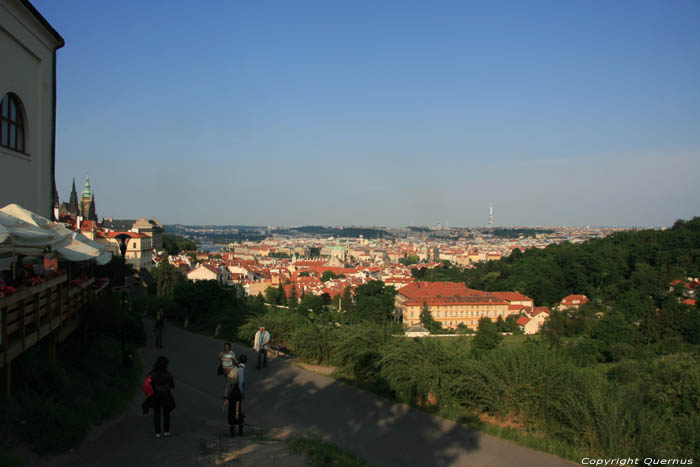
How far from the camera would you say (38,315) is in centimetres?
650

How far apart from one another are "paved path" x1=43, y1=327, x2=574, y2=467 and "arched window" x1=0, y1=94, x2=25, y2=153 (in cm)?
584

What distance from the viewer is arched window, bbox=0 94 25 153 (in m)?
10.3

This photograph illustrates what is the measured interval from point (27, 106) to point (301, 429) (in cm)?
925

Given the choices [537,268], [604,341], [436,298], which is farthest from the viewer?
[537,268]

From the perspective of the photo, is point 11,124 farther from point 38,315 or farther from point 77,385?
point 77,385

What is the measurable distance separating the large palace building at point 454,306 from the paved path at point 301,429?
2337 inches

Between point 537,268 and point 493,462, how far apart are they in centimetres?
8512

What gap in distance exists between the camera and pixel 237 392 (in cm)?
640

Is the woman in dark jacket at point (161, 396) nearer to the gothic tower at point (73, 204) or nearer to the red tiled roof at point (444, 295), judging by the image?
the gothic tower at point (73, 204)

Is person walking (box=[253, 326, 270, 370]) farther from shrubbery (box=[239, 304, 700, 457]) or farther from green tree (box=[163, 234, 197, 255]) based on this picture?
green tree (box=[163, 234, 197, 255])

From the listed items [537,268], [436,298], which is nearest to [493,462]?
[436,298]

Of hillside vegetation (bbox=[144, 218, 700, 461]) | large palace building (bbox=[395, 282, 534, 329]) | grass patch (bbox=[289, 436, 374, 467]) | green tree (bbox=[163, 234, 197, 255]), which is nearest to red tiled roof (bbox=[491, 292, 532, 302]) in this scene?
large palace building (bbox=[395, 282, 534, 329])

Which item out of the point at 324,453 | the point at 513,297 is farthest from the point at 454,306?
the point at 324,453

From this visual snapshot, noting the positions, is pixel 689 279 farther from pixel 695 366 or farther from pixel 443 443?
pixel 443 443
